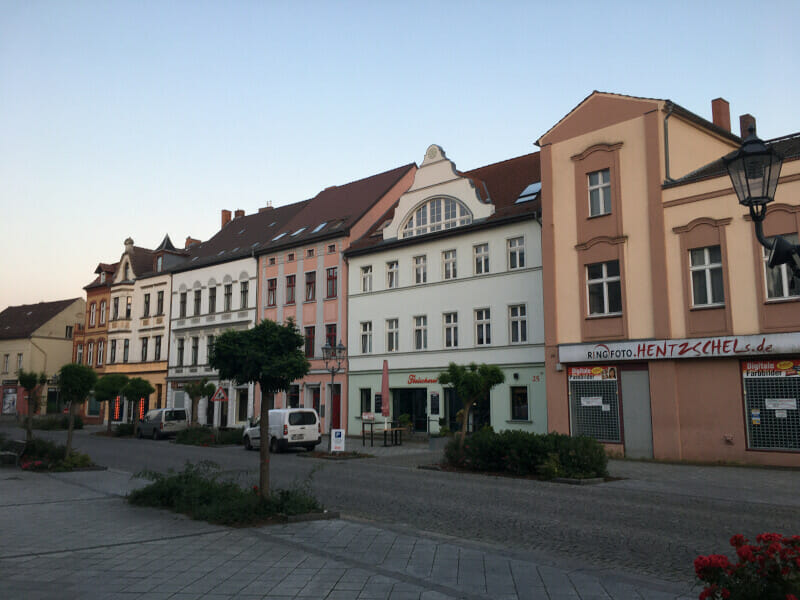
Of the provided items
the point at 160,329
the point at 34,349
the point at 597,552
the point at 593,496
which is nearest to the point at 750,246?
the point at 593,496

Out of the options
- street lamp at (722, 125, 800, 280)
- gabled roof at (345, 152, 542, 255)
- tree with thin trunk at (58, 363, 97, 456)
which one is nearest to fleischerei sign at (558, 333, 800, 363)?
gabled roof at (345, 152, 542, 255)

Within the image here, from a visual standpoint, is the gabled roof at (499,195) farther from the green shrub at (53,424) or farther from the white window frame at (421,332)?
the green shrub at (53,424)

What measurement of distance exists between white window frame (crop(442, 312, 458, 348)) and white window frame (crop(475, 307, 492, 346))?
3.98 feet

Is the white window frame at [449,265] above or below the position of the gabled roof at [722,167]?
below

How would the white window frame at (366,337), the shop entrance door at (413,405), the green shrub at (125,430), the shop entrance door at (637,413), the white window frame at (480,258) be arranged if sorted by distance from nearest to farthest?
the shop entrance door at (637,413) → the white window frame at (480,258) → the shop entrance door at (413,405) → the white window frame at (366,337) → the green shrub at (125,430)

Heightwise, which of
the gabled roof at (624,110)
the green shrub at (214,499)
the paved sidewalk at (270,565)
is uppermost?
the gabled roof at (624,110)

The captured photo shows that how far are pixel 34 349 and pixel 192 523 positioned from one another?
61372 millimetres

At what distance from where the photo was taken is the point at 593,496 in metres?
13.9

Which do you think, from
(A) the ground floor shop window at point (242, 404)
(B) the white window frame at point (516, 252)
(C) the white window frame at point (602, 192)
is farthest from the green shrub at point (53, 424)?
(C) the white window frame at point (602, 192)

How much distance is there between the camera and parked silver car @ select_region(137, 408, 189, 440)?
35969mm

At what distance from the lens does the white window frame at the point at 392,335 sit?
32.7 meters

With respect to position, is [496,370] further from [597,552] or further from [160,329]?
[160,329]

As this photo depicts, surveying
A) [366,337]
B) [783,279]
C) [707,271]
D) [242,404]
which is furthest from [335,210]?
[783,279]

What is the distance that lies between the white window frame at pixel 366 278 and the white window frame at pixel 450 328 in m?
5.47
